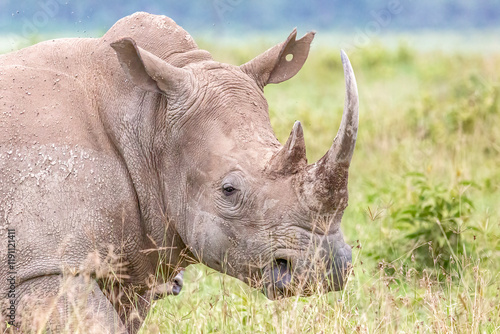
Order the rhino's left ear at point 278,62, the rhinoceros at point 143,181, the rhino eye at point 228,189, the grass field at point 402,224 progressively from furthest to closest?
the rhino's left ear at point 278,62
the grass field at point 402,224
the rhino eye at point 228,189
the rhinoceros at point 143,181

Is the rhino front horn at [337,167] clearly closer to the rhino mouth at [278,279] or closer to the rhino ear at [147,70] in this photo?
the rhino mouth at [278,279]

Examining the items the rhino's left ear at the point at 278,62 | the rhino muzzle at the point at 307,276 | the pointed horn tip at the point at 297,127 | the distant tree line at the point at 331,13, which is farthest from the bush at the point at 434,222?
the distant tree line at the point at 331,13

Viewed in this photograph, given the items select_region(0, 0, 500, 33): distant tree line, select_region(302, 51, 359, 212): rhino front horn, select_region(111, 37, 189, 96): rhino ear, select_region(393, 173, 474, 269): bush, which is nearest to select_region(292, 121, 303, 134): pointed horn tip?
select_region(302, 51, 359, 212): rhino front horn

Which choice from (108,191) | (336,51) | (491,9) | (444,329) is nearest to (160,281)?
(108,191)

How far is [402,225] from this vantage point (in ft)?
24.7

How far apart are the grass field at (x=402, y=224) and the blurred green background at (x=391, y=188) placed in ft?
0.06

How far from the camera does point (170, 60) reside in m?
5.16

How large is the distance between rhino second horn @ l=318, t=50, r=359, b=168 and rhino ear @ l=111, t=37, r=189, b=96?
0.92 meters

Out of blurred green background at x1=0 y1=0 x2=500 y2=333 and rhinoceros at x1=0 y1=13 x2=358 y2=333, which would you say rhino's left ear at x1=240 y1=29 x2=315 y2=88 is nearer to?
rhinoceros at x1=0 y1=13 x2=358 y2=333

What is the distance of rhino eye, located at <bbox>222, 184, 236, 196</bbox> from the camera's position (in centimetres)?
473

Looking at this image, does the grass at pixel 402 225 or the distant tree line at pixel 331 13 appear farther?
the distant tree line at pixel 331 13

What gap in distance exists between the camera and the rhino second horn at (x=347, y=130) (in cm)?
443

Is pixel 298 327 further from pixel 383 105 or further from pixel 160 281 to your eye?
pixel 383 105

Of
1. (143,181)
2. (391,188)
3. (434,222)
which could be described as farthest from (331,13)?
(143,181)
